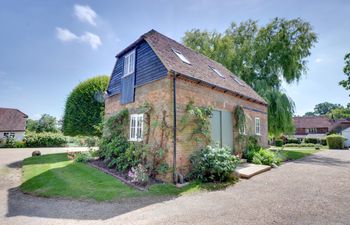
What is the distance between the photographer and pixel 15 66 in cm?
1390

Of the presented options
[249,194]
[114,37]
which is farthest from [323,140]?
[114,37]

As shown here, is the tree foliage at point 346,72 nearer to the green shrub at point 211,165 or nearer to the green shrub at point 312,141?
the green shrub at point 312,141

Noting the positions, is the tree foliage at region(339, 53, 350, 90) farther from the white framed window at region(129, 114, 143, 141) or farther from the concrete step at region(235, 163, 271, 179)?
the white framed window at region(129, 114, 143, 141)

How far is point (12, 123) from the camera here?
32594mm

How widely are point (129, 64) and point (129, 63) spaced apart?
0.06 m

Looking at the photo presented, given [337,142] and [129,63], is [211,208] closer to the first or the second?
[129,63]

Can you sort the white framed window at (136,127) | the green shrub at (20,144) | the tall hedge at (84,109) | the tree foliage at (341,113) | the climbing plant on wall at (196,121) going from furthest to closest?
the tree foliage at (341,113) → the green shrub at (20,144) → the tall hedge at (84,109) → the white framed window at (136,127) → the climbing plant on wall at (196,121)

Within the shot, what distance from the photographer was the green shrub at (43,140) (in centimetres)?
2670

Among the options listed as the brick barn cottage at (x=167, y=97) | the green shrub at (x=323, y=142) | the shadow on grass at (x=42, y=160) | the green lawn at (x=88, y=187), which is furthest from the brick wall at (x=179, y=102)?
the green shrub at (x=323, y=142)

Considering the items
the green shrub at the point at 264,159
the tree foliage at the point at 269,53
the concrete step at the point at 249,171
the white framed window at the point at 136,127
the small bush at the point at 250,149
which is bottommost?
the concrete step at the point at 249,171

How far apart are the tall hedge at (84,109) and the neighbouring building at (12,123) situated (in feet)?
66.2

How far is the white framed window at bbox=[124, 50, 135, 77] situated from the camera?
35.0 feet

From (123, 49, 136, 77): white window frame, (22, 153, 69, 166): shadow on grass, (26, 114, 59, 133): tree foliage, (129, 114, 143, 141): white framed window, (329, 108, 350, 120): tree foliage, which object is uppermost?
(329, 108, 350, 120): tree foliage

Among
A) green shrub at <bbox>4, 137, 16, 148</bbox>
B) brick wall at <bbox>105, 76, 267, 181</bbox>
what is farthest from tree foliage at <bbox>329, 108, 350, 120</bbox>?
green shrub at <bbox>4, 137, 16, 148</bbox>
